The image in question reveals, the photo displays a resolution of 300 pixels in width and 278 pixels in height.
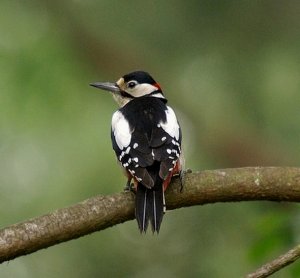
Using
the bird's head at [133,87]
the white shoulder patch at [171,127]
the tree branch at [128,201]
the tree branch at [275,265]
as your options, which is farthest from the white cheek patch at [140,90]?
the tree branch at [275,265]

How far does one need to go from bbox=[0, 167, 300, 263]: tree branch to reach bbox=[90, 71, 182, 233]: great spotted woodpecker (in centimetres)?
7

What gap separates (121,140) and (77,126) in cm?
296

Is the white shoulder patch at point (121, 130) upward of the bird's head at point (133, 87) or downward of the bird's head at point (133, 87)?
downward

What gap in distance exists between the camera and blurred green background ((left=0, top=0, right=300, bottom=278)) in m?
7.12

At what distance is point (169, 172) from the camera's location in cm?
412

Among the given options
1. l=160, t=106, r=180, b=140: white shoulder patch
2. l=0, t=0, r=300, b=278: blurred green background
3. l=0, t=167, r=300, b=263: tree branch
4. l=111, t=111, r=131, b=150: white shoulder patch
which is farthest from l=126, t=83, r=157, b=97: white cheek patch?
l=0, t=0, r=300, b=278: blurred green background

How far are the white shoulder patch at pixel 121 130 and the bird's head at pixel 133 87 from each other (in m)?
0.46

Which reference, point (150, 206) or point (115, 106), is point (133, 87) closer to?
point (150, 206)

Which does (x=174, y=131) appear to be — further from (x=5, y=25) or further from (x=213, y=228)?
(x=5, y=25)

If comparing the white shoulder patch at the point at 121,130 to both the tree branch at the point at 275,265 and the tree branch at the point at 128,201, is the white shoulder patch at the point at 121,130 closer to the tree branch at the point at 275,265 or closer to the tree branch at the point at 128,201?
the tree branch at the point at 128,201

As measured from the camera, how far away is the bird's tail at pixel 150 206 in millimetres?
3938

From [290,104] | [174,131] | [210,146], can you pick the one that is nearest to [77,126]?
[210,146]

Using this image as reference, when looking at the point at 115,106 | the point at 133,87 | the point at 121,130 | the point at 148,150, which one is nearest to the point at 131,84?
the point at 133,87

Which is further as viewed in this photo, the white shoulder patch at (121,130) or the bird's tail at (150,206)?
the white shoulder patch at (121,130)
